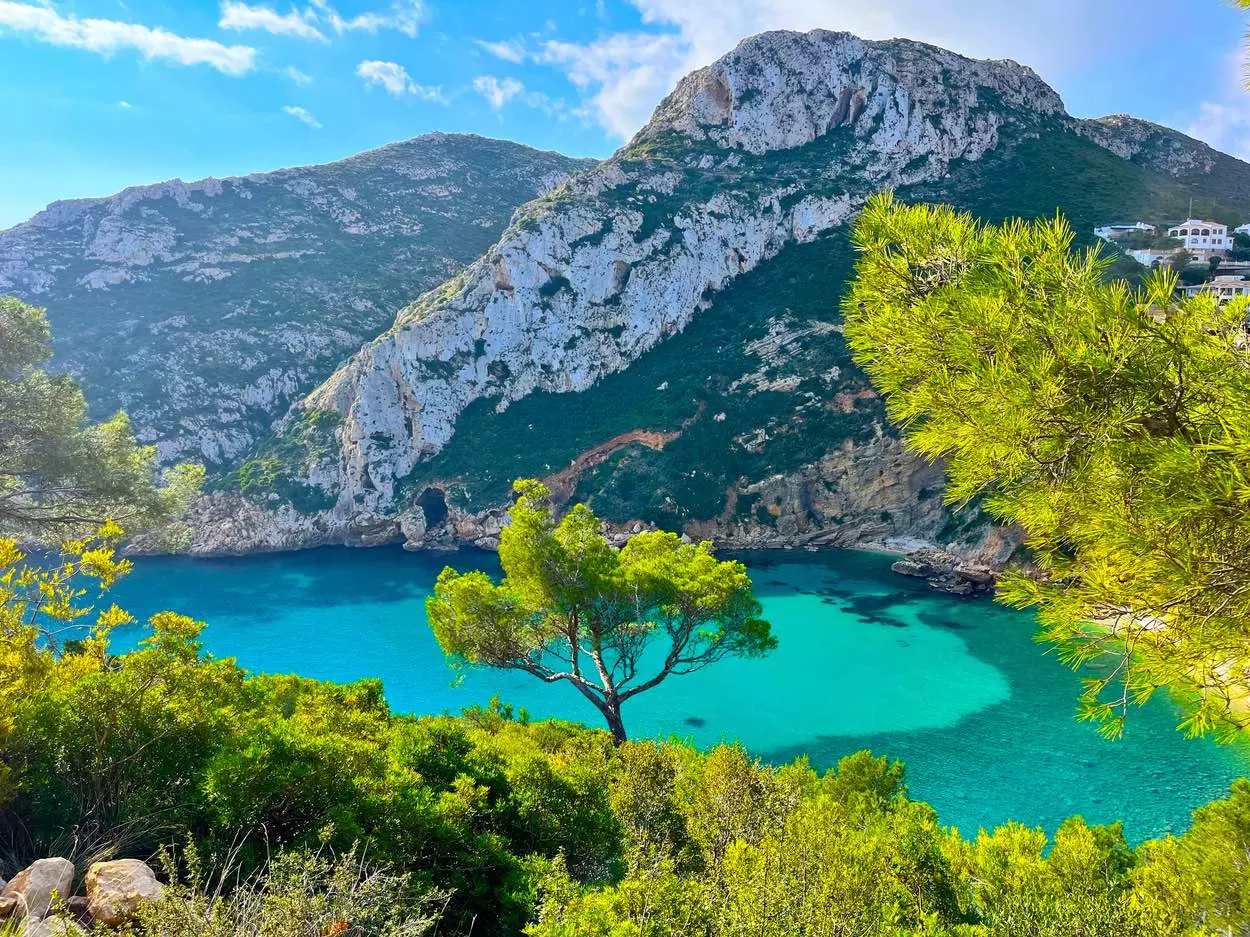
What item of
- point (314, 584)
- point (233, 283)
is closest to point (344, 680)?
point (314, 584)

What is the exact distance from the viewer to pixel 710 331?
45.4 metres

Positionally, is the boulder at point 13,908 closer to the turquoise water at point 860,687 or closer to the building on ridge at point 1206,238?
the turquoise water at point 860,687

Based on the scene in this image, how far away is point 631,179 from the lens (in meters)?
48.6

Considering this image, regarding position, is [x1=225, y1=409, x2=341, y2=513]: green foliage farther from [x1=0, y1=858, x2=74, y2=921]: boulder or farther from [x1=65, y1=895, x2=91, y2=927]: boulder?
[x1=65, y1=895, x2=91, y2=927]: boulder

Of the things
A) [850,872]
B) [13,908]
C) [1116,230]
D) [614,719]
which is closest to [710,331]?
[1116,230]

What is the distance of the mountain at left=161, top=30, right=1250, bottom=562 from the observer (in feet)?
121

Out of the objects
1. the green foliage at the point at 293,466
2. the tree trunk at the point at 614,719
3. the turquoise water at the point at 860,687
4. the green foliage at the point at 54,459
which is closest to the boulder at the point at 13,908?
the tree trunk at the point at 614,719

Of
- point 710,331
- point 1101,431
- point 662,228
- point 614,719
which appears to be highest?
point 662,228

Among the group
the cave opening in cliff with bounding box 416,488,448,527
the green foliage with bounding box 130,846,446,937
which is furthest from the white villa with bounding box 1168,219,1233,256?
the green foliage with bounding box 130,846,446,937

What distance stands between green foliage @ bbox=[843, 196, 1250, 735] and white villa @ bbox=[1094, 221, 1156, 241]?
50516mm

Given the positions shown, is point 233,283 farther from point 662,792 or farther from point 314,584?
point 662,792

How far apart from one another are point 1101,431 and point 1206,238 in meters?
54.6

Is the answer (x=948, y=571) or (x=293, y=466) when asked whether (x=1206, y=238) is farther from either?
(x=293, y=466)

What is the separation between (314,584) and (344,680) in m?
14.6
